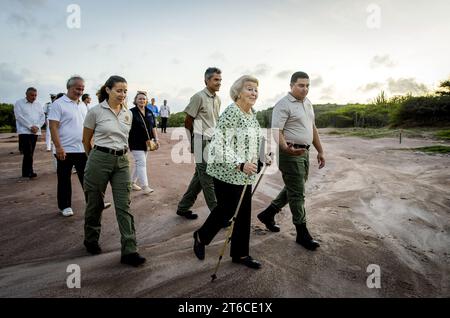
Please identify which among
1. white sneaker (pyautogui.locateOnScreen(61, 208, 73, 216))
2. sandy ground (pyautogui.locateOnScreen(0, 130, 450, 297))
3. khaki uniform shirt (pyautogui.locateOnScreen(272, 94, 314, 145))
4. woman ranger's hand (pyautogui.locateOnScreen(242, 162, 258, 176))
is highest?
khaki uniform shirt (pyautogui.locateOnScreen(272, 94, 314, 145))

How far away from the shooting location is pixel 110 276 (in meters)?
3.40

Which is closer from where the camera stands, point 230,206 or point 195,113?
point 230,206

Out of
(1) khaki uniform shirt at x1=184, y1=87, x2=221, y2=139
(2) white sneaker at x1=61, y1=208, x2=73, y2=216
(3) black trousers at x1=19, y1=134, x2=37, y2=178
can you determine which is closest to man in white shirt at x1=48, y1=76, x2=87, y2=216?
(2) white sneaker at x1=61, y1=208, x2=73, y2=216

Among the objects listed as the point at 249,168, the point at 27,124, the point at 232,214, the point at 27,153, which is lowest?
the point at 232,214

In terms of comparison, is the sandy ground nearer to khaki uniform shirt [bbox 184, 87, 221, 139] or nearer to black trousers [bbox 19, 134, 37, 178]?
black trousers [bbox 19, 134, 37, 178]

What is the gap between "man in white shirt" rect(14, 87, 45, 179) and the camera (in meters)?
8.37

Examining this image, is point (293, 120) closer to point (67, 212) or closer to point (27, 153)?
point (67, 212)

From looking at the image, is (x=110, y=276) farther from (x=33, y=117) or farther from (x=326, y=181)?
(x=33, y=117)

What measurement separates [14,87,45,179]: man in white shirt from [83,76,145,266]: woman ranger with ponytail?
5.65 meters

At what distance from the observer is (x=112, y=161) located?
12.4ft

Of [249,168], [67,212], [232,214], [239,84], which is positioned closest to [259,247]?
[232,214]

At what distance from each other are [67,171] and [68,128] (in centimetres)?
74

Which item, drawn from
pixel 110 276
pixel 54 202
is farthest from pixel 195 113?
pixel 54 202
